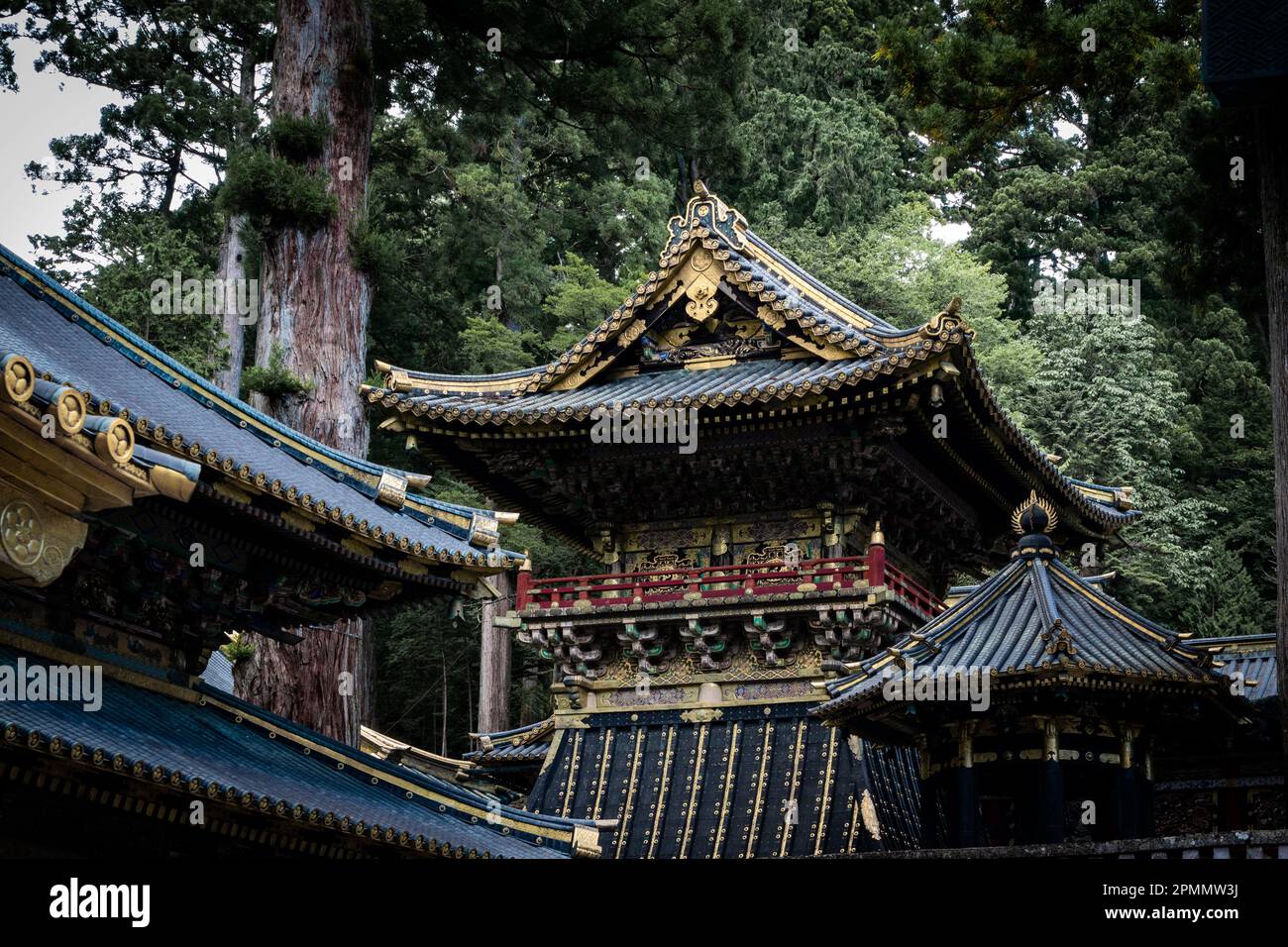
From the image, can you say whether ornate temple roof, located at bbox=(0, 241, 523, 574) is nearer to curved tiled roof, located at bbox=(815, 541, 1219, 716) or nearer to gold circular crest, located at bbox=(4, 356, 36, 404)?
gold circular crest, located at bbox=(4, 356, 36, 404)

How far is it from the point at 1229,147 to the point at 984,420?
4409 mm

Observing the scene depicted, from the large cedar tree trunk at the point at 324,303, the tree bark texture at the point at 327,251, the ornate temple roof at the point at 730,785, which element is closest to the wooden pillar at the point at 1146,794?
the ornate temple roof at the point at 730,785

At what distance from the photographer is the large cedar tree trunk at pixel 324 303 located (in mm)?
17016

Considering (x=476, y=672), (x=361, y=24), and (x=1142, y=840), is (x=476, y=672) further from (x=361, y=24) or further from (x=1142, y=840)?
(x=1142, y=840)

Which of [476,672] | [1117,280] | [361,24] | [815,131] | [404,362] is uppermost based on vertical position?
[815,131]

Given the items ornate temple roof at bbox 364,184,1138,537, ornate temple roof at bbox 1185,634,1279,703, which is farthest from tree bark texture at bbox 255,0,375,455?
ornate temple roof at bbox 1185,634,1279,703

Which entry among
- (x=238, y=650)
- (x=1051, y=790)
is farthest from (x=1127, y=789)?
(x=238, y=650)

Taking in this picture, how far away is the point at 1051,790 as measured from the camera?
15.7 meters

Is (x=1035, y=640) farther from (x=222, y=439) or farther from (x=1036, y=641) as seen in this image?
(x=222, y=439)

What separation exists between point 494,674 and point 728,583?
13.5 meters

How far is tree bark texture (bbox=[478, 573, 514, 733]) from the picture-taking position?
32.5 metres

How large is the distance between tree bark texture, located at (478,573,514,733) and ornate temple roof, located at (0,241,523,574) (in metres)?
16.3
